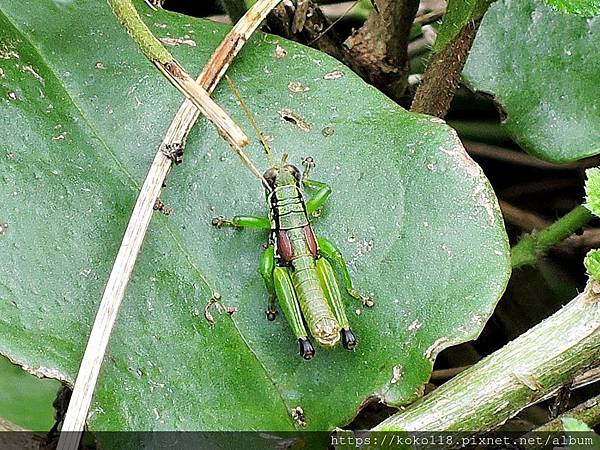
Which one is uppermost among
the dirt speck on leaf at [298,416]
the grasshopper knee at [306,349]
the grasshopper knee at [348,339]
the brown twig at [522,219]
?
the grasshopper knee at [348,339]

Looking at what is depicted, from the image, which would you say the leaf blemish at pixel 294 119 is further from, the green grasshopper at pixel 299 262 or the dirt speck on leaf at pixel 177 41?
the dirt speck on leaf at pixel 177 41

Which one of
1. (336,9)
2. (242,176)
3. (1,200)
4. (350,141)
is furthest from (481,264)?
(336,9)

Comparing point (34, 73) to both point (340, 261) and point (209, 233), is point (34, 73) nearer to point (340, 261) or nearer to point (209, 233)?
point (209, 233)

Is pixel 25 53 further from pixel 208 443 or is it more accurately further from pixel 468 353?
pixel 468 353

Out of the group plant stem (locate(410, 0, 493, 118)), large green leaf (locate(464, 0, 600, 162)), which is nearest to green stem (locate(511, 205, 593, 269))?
large green leaf (locate(464, 0, 600, 162))

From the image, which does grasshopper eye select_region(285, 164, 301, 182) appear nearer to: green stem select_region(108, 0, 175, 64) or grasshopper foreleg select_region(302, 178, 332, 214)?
grasshopper foreleg select_region(302, 178, 332, 214)

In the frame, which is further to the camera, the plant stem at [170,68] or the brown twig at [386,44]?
the brown twig at [386,44]

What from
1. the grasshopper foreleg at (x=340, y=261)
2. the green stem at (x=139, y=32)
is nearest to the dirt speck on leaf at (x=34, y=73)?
the green stem at (x=139, y=32)
